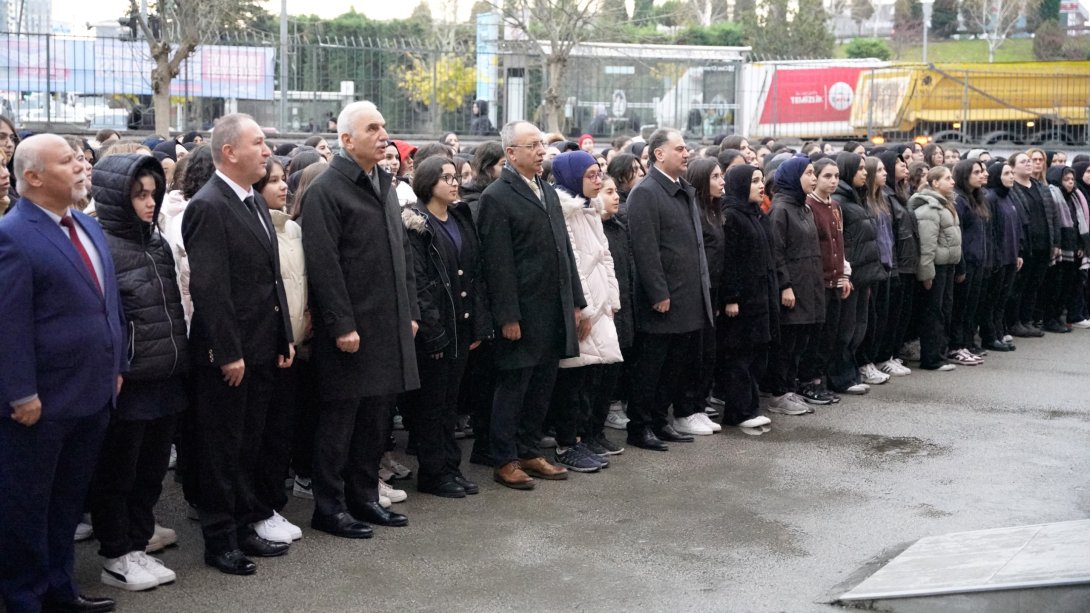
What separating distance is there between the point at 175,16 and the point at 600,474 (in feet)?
47.2

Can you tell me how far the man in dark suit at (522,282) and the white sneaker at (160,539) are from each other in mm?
2134

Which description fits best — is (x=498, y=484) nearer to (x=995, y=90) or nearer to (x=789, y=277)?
(x=789, y=277)

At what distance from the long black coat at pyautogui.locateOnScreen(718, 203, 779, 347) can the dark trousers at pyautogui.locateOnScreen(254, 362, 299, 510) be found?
4011 mm

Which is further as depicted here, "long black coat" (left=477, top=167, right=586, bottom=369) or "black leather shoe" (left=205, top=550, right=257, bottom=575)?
"long black coat" (left=477, top=167, right=586, bottom=369)

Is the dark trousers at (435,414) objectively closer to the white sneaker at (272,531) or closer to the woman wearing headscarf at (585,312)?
the woman wearing headscarf at (585,312)

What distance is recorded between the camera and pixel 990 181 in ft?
45.8

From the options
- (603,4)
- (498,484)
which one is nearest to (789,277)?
(498,484)

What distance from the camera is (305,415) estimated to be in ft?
23.7

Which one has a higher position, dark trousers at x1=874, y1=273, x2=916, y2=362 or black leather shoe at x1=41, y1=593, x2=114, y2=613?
dark trousers at x1=874, y1=273, x2=916, y2=362

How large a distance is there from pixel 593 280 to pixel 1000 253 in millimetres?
7109

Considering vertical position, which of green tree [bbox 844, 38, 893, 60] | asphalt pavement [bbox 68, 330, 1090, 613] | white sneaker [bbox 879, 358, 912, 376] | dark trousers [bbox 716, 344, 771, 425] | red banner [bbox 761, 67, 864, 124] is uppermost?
green tree [bbox 844, 38, 893, 60]

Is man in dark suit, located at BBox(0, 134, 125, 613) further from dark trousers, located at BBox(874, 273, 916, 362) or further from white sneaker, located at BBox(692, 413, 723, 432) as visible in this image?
dark trousers, located at BBox(874, 273, 916, 362)

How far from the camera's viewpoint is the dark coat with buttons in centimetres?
738

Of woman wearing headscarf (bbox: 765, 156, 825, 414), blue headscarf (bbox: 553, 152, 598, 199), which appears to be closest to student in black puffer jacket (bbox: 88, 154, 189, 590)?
blue headscarf (bbox: 553, 152, 598, 199)
